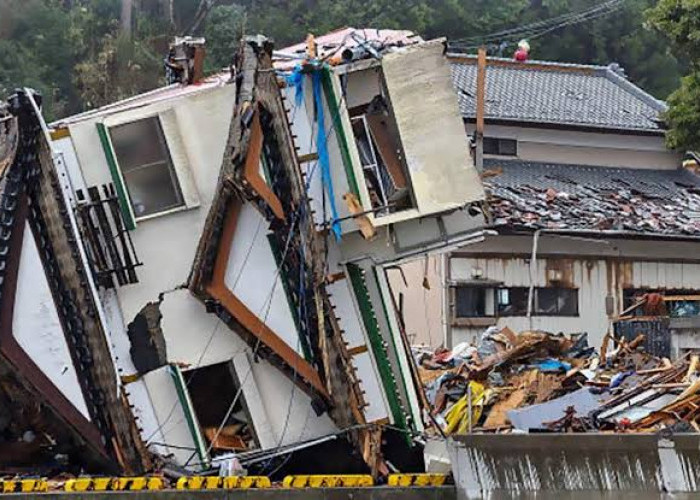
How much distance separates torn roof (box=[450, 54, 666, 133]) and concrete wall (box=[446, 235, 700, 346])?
479 centimetres

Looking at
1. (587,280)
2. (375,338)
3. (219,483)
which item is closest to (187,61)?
(375,338)

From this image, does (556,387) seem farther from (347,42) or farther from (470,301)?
(470,301)

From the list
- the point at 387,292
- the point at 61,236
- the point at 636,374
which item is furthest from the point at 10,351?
the point at 636,374

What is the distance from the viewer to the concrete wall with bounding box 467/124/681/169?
32000 millimetres

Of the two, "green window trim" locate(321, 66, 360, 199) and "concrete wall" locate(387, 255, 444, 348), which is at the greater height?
"green window trim" locate(321, 66, 360, 199)

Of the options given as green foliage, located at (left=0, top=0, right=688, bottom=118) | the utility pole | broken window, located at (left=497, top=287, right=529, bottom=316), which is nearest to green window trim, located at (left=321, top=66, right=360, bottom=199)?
broken window, located at (left=497, top=287, right=529, bottom=316)

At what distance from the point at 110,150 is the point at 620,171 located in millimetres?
21483

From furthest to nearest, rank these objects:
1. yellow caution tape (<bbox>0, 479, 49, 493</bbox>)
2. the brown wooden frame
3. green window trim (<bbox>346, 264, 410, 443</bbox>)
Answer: green window trim (<bbox>346, 264, 410, 443</bbox>) < the brown wooden frame < yellow caution tape (<bbox>0, 479, 49, 493</bbox>)

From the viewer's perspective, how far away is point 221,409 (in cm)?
1423

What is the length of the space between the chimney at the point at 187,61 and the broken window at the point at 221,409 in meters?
3.61

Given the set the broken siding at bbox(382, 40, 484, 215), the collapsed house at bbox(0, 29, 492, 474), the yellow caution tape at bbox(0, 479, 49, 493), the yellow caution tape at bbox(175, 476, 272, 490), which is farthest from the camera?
the broken siding at bbox(382, 40, 484, 215)

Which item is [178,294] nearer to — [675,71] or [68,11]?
[68,11]

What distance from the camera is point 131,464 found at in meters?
13.3

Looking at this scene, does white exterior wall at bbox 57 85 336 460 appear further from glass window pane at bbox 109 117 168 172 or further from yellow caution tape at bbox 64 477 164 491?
yellow caution tape at bbox 64 477 164 491
